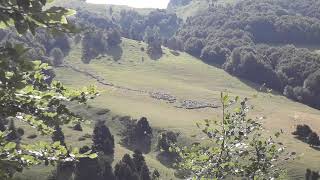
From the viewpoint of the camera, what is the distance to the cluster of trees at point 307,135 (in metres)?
95.1

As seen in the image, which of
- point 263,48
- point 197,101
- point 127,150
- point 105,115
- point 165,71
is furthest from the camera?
point 263,48

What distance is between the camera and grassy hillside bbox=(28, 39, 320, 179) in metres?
98.2

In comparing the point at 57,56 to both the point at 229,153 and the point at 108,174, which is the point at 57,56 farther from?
the point at 229,153

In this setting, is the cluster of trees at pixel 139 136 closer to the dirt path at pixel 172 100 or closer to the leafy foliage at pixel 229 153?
the dirt path at pixel 172 100

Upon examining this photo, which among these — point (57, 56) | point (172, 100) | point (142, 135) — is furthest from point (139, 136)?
point (57, 56)

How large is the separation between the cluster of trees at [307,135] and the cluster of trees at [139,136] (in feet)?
88.8

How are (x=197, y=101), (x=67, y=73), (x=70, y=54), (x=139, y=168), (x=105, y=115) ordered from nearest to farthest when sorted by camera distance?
(x=139, y=168), (x=105, y=115), (x=197, y=101), (x=67, y=73), (x=70, y=54)

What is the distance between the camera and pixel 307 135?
9919cm

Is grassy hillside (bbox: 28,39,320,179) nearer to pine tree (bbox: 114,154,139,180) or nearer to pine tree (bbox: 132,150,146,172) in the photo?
pine tree (bbox: 132,150,146,172)

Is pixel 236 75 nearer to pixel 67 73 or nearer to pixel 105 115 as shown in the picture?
pixel 67 73

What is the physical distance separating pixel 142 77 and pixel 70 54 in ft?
112

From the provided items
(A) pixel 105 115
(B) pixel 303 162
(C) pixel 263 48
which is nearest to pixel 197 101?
(A) pixel 105 115

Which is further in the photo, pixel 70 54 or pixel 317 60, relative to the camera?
pixel 70 54

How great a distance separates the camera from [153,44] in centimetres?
19038
